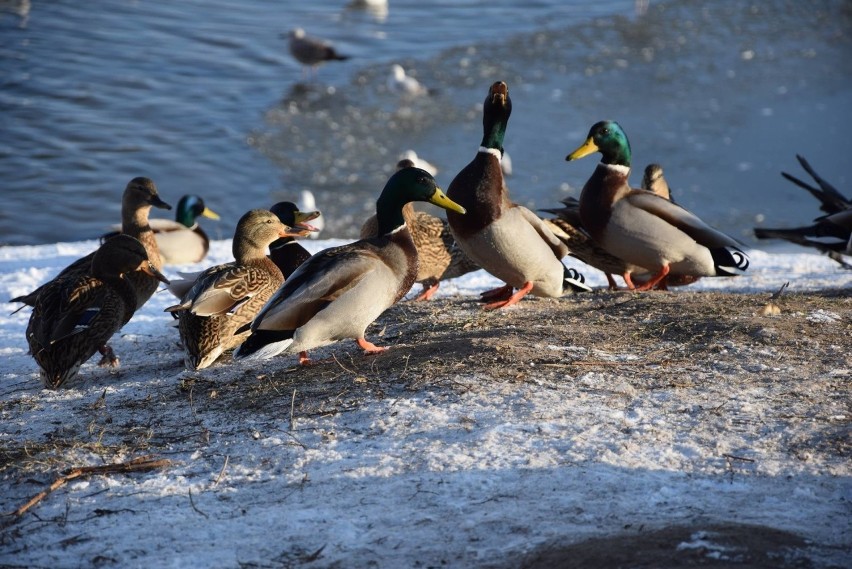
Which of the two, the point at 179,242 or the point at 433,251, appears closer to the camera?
the point at 433,251

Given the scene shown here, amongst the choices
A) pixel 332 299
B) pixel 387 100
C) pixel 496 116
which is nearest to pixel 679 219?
pixel 496 116

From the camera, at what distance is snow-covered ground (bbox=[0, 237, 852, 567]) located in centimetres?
314

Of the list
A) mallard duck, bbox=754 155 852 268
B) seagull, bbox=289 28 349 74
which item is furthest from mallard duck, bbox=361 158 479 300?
seagull, bbox=289 28 349 74

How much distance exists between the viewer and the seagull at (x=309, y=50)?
15.8 m

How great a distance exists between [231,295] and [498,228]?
152cm

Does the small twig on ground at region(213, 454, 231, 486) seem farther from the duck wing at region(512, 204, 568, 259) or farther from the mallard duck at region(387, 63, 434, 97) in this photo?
the mallard duck at region(387, 63, 434, 97)

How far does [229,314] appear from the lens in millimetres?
5168

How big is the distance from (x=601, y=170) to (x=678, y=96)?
8698 mm

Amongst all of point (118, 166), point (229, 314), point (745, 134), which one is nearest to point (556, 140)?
point (745, 134)

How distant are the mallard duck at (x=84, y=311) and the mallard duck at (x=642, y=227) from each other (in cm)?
273

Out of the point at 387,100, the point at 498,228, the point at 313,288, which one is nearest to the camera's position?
the point at 313,288

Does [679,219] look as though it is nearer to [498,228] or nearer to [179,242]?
[498,228]

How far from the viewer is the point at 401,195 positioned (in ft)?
16.8

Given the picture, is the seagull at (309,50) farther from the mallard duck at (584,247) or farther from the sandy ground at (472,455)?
the sandy ground at (472,455)
